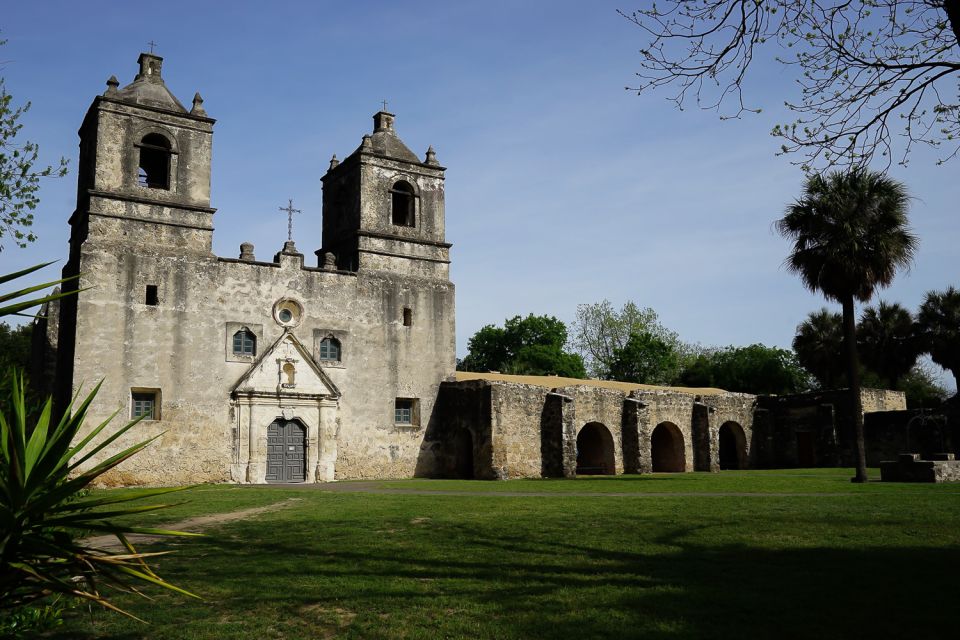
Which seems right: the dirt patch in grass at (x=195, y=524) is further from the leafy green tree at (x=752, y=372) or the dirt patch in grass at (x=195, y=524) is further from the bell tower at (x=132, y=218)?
the leafy green tree at (x=752, y=372)

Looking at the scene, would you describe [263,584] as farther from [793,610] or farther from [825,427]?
[825,427]

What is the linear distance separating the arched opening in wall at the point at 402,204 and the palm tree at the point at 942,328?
84.9 ft

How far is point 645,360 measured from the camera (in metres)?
55.8

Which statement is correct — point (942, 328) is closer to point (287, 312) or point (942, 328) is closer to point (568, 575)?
point (287, 312)

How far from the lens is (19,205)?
1284 centimetres

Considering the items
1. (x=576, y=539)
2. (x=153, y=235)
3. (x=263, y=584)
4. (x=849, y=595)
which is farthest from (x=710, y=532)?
(x=153, y=235)

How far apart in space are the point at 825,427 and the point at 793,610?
95.1ft

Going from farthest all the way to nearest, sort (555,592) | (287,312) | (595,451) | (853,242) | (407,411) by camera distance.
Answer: (595,451), (407,411), (287,312), (853,242), (555,592)

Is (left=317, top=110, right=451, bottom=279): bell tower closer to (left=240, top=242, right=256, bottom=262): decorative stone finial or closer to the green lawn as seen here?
(left=240, top=242, right=256, bottom=262): decorative stone finial

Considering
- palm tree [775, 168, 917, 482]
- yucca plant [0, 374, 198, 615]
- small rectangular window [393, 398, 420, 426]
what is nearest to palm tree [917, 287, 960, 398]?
palm tree [775, 168, 917, 482]

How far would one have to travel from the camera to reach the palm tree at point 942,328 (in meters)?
37.3

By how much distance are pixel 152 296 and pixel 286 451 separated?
5825mm

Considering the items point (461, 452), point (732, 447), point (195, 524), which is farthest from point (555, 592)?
point (732, 447)

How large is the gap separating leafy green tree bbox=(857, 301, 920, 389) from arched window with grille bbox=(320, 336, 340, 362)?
93.5 ft
